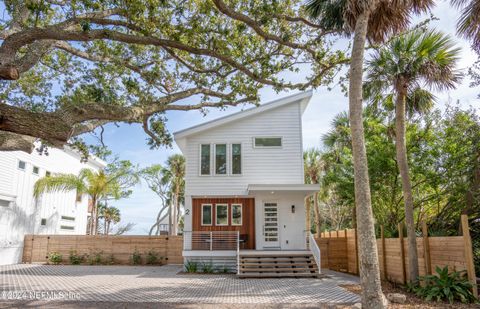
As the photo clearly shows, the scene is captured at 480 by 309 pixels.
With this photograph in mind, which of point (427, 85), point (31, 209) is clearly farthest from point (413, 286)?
point (31, 209)

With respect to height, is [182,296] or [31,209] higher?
[31,209]

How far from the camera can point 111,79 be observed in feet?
38.4

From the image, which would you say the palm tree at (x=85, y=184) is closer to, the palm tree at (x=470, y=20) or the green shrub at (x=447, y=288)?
the green shrub at (x=447, y=288)

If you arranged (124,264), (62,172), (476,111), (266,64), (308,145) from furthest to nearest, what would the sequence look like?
(308,145) < (62,172) < (124,264) < (476,111) < (266,64)

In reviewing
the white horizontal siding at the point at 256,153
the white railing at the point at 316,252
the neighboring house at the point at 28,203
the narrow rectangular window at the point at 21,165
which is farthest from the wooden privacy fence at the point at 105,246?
the white railing at the point at 316,252

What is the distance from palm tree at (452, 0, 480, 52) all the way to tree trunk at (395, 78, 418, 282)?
2.50 meters

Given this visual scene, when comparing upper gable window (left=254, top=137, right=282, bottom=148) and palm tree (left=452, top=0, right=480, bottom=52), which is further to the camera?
upper gable window (left=254, top=137, right=282, bottom=148)

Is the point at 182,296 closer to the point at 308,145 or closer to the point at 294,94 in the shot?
the point at 294,94

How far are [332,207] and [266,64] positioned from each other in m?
22.0

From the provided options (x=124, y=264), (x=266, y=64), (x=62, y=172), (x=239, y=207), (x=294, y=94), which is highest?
(x=294, y=94)

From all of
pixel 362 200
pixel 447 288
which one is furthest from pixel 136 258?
pixel 447 288

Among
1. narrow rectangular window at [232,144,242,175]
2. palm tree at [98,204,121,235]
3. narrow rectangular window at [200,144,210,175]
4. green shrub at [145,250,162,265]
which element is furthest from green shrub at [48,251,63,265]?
palm tree at [98,204,121,235]

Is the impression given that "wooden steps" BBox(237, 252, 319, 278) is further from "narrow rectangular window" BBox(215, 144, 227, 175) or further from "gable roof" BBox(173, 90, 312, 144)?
"gable roof" BBox(173, 90, 312, 144)

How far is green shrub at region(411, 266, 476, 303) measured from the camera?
784 cm
